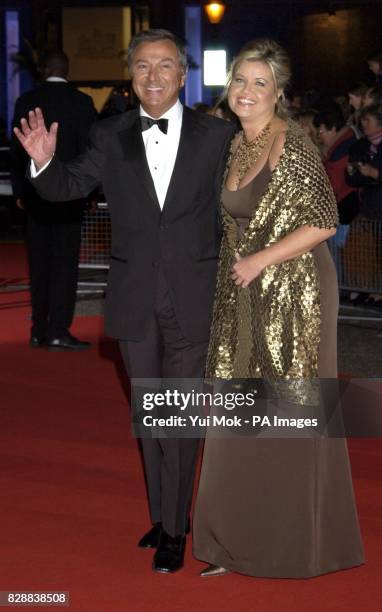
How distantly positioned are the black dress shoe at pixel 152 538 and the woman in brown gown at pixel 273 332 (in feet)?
1.08

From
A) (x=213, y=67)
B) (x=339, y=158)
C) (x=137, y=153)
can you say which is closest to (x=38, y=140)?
(x=137, y=153)

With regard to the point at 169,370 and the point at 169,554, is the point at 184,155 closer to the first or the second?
the point at 169,370

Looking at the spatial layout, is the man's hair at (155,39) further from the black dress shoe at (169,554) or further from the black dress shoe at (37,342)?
the black dress shoe at (37,342)

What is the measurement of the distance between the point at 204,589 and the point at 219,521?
0.80 feet

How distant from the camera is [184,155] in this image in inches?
170

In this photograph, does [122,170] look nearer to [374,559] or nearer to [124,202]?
[124,202]

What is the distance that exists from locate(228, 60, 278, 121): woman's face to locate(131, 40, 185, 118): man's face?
0.24 m

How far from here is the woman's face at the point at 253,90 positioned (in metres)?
4.08

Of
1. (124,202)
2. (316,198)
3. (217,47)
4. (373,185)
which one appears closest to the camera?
(316,198)

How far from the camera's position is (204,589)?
4184 millimetres

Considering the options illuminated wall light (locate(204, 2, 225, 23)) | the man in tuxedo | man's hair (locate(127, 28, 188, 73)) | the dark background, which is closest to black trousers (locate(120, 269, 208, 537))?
the man in tuxedo

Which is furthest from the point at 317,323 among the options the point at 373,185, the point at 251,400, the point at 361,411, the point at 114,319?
the point at 373,185

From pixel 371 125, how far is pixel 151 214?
5.81 meters

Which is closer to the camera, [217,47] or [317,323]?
[317,323]
